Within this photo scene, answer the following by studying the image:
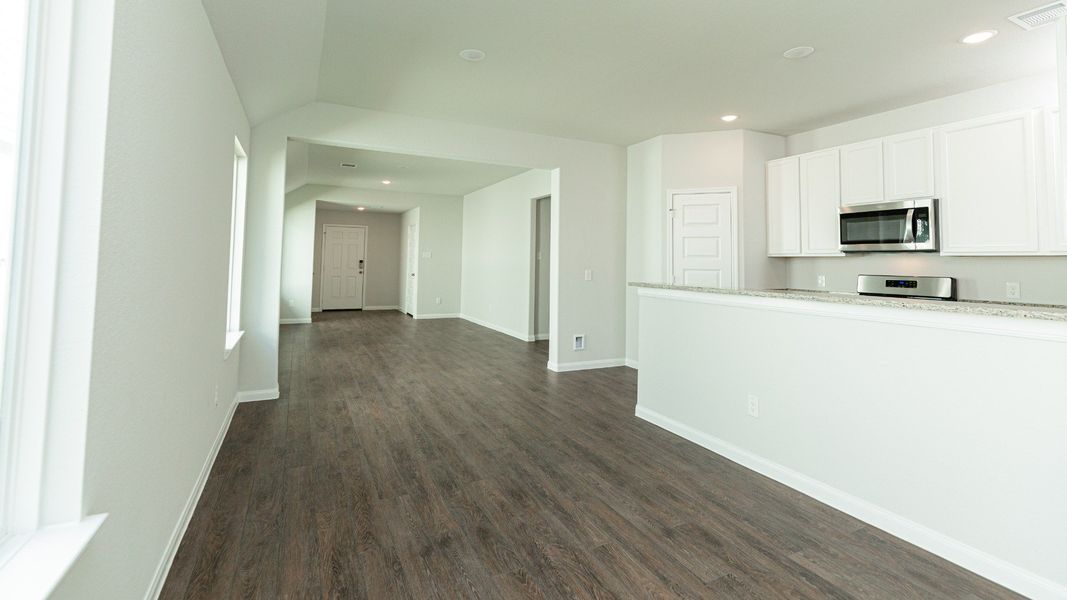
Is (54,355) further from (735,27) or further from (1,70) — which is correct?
(735,27)

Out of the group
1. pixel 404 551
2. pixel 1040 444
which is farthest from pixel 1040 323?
pixel 404 551

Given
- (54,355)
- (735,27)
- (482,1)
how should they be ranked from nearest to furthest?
1. (54,355)
2. (482,1)
3. (735,27)

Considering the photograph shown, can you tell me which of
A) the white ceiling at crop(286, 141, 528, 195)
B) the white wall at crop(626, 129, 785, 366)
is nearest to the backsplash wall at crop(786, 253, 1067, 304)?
the white wall at crop(626, 129, 785, 366)

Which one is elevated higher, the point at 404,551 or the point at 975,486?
the point at 975,486

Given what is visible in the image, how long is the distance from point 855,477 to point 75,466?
2.83 m

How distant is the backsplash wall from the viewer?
333 cm

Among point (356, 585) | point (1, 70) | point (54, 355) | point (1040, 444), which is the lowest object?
point (356, 585)

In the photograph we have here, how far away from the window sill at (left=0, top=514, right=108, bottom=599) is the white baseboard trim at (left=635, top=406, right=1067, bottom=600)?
9.06 feet

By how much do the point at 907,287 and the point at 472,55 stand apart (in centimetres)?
394

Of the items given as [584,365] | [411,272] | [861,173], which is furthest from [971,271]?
[411,272]

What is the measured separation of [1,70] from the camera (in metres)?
0.90

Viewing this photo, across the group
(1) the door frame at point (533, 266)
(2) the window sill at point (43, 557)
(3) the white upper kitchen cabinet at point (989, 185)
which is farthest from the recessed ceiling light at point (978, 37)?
(1) the door frame at point (533, 266)

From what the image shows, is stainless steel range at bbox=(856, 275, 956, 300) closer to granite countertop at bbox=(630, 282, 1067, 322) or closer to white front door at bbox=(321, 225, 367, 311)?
granite countertop at bbox=(630, 282, 1067, 322)

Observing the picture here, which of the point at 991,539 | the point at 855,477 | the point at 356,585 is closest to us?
the point at 356,585
